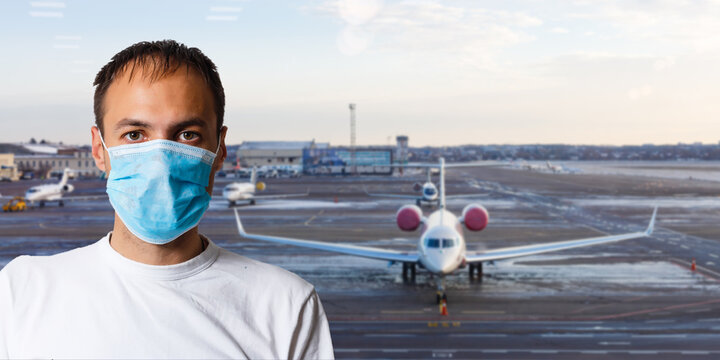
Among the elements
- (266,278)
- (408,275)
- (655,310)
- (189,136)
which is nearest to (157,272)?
(266,278)

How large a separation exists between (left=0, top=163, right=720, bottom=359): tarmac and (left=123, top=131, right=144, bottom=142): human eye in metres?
16.2

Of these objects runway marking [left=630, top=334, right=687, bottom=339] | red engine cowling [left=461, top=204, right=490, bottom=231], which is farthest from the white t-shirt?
red engine cowling [left=461, top=204, right=490, bottom=231]

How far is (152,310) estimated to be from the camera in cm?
289

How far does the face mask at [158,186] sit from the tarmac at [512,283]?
15924 millimetres

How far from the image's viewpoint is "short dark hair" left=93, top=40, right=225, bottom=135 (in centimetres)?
313

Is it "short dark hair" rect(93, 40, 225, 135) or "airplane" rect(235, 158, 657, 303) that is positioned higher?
"short dark hair" rect(93, 40, 225, 135)

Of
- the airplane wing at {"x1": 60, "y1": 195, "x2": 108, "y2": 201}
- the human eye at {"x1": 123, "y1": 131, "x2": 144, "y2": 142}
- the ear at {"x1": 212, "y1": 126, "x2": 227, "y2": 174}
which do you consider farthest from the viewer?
the airplane wing at {"x1": 60, "y1": 195, "x2": 108, "y2": 201}

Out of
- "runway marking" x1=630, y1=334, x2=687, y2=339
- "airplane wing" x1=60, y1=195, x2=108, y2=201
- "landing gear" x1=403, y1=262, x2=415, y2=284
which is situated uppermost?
"airplane wing" x1=60, y1=195, x2=108, y2=201

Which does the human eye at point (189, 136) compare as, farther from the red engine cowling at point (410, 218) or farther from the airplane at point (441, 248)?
the red engine cowling at point (410, 218)

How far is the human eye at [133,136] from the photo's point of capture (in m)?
3.27

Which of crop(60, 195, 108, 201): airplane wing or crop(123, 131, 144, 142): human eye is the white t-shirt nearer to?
crop(123, 131, 144, 142): human eye

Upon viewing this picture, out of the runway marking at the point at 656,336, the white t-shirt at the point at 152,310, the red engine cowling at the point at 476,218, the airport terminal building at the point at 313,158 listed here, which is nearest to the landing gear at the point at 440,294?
the red engine cowling at the point at 476,218

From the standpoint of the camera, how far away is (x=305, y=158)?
146500mm

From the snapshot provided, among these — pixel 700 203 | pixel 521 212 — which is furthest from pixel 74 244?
pixel 700 203
